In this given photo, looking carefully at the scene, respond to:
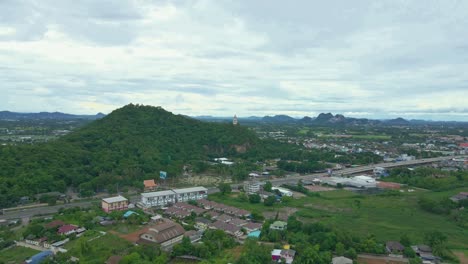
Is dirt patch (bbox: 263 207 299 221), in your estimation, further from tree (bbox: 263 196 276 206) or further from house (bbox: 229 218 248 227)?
house (bbox: 229 218 248 227)

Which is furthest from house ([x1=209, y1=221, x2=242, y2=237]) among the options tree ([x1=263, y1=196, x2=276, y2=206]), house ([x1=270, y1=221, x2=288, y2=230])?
tree ([x1=263, y1=196, x2=276, y2=206])

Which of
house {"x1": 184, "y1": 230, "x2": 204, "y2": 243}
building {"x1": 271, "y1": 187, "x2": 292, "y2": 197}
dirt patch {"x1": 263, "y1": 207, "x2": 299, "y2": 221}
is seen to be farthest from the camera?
building {"x1": 271, "y1": 187, "x2": 292, "y2": 197}

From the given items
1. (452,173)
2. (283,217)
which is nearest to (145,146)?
(283,217)

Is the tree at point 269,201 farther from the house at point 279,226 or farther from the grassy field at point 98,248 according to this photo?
the grassy field at point 98,248

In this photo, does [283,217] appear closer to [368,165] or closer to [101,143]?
[101,143]

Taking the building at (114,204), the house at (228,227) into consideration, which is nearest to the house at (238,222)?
the house at (228,227)
